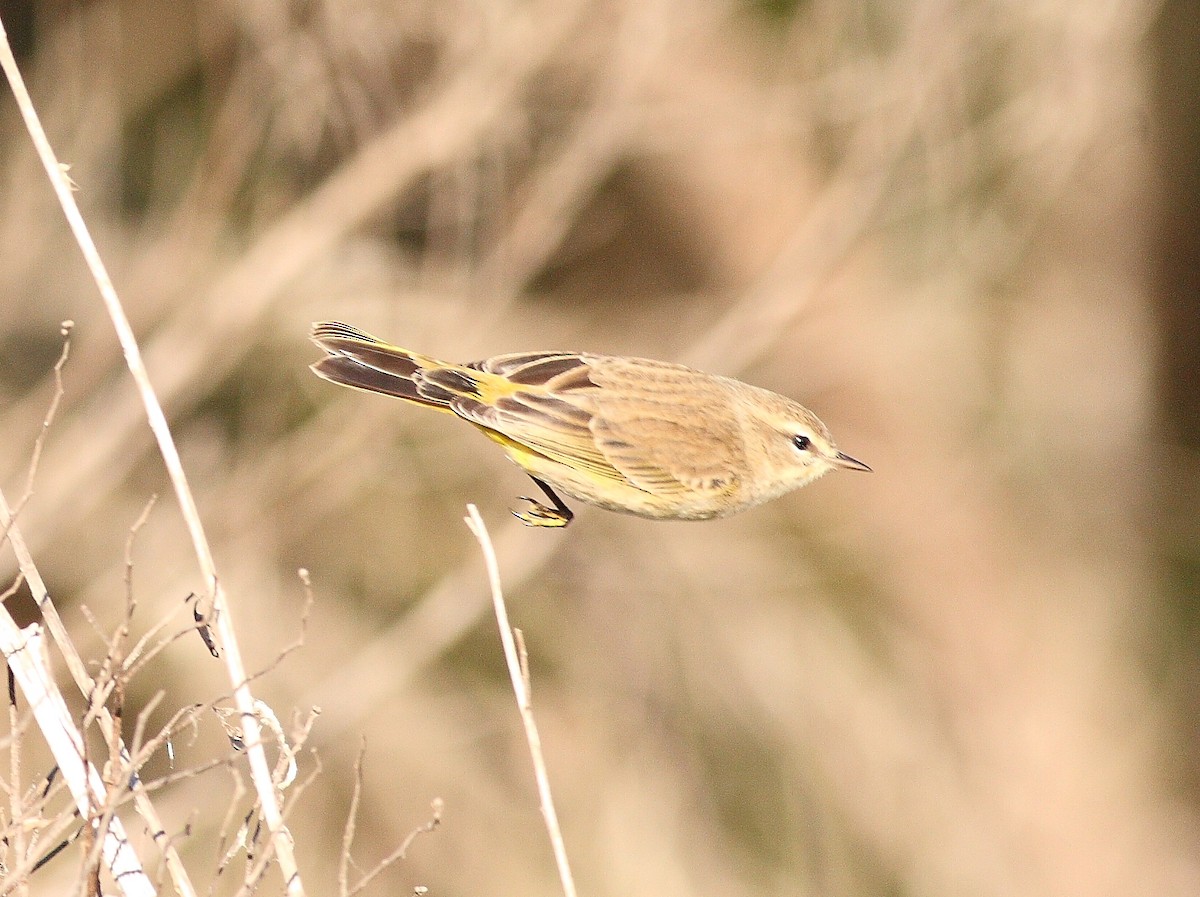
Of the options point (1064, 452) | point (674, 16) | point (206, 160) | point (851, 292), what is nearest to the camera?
point (206, 160)

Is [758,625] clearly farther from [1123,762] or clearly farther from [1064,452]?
[1123,762]

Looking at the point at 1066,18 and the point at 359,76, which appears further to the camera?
the point at 1066,18

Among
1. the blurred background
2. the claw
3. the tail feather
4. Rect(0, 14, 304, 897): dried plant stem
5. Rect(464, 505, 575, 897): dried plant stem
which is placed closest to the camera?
Rect(0, 14, 304, 897): dried plant stem

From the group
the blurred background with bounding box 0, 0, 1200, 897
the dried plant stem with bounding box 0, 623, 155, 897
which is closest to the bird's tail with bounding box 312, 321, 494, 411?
the dried plant stem with bounding box 0, 623, 155, 897

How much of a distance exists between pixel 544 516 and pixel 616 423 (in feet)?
1.25

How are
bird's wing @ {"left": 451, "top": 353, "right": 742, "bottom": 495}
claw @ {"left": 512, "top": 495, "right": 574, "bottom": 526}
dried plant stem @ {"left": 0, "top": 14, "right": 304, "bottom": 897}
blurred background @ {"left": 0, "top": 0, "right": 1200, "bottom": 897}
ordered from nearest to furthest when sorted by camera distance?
1. dried plant stem @ {"left": 0, "top": 14, "right": 304, "bottom": 897}
2. bird's wing @ {"left": 451, "top": 353, "right": 742, "bottom": 495}
3. claw @ {"left": 512, "top": 495, "right": 574, "bottom": 526}
4. blurred background @ {"left": 0, "top": 0, "right": 1200, "bottom": 897}

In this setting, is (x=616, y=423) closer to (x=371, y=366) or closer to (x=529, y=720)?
(x=371, y=366)

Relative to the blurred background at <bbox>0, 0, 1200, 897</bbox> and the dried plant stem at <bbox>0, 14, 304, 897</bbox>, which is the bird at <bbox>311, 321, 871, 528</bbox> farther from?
the blurred background at <bbox>0, 0, 1200, 897</bbox>

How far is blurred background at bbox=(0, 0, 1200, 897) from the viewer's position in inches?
304

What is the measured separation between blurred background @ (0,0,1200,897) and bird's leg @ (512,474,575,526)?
3252mm

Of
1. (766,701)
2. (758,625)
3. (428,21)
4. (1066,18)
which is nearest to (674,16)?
(428,21)

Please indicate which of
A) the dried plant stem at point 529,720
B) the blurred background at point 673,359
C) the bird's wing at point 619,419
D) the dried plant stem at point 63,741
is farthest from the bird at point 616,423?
the blurred background at point 673,359

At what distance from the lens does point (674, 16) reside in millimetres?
8273

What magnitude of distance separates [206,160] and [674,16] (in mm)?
3002
